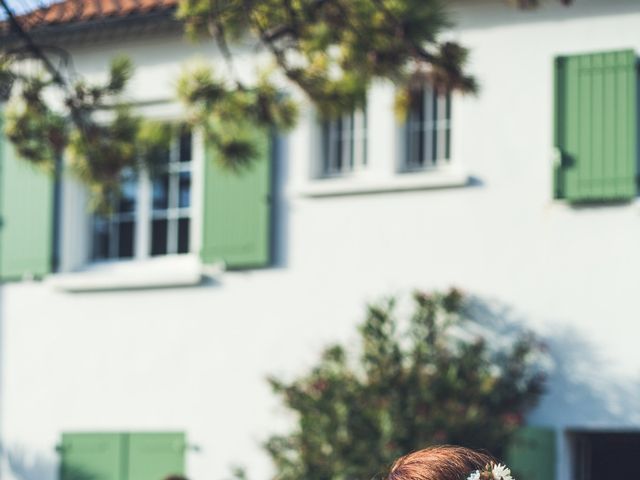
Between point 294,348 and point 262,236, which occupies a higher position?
point 262,236

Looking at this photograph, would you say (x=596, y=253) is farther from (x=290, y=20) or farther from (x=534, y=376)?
(x=290, y=20)

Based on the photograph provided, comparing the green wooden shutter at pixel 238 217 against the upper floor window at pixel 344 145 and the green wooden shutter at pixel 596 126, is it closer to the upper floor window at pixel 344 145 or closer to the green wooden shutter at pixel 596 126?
the upper floor window at pixel 344 145

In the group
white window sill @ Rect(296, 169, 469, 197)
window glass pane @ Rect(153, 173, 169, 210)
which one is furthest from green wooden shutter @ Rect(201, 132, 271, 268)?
window glass pane @ Rect(153, 173, 169, 210)

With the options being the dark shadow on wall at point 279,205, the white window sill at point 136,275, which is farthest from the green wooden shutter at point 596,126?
the white window sill at point 136,275

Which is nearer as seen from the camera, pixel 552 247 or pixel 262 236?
pixel 552 247

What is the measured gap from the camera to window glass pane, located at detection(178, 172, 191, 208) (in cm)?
1419

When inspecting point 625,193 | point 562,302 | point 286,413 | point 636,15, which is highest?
point 636,15

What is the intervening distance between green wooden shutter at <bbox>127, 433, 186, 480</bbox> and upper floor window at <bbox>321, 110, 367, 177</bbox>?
2.57m

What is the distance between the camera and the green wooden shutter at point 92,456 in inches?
550

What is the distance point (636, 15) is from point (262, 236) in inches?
136

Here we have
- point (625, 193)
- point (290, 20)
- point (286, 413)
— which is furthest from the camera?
point (286, 413)

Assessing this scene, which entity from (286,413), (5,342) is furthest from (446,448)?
(5,342)

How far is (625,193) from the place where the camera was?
11820 mm

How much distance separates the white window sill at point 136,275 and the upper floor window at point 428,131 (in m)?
1.92
